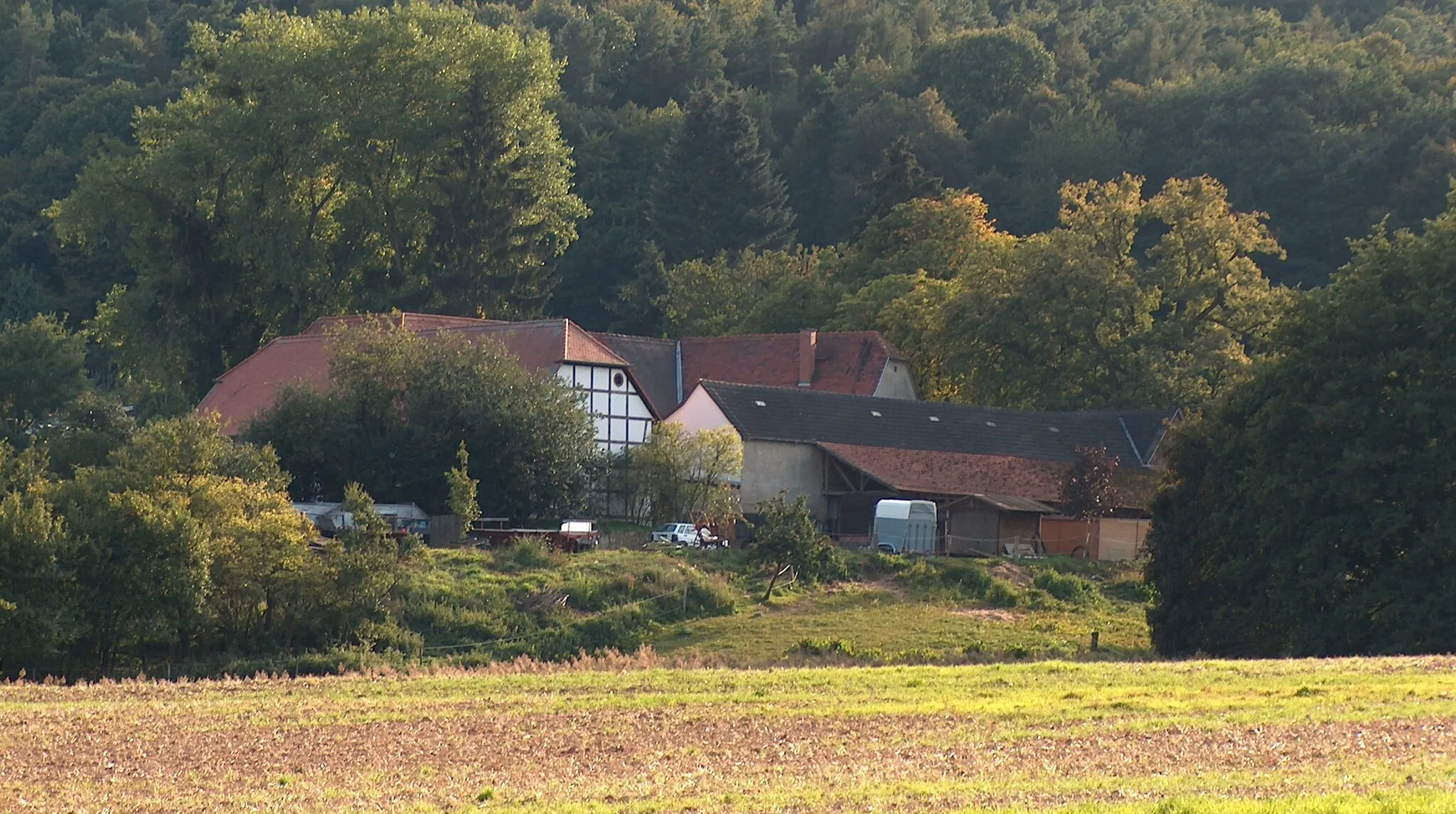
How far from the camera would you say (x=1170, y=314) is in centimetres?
6875

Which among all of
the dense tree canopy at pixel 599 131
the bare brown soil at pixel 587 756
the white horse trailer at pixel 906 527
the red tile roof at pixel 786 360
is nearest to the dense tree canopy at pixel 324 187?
the dense tree canopy at pixel 599 131

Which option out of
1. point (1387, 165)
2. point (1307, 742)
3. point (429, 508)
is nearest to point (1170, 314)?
point (1387, 165)

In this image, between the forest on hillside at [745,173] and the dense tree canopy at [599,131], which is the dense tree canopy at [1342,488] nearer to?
the forest on hillside at [745,173]

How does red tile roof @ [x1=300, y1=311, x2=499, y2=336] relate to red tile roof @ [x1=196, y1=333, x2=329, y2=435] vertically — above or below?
above

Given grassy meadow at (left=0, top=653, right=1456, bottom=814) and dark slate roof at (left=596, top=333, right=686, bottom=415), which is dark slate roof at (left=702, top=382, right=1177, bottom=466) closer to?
dark slate roof at (left=596, top=333, right=686, bottom=415)

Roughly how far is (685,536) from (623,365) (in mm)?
11757

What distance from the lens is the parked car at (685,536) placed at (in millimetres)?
51875

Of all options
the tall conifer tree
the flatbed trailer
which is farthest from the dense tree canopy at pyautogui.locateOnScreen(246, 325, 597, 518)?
the tall conifer tree

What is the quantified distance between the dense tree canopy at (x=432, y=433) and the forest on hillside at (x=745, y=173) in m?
16.1

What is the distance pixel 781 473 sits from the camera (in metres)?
59.1

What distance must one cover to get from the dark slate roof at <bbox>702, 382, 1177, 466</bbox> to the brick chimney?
6.81 metres

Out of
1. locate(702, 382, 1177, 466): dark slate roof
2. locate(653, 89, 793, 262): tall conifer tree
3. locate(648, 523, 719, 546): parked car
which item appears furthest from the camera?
locate(653, 89, 793, 262): tall conifer tree

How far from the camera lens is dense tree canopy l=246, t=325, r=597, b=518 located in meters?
53.6

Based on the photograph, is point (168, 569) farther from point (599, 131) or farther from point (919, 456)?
point (599, 131)
